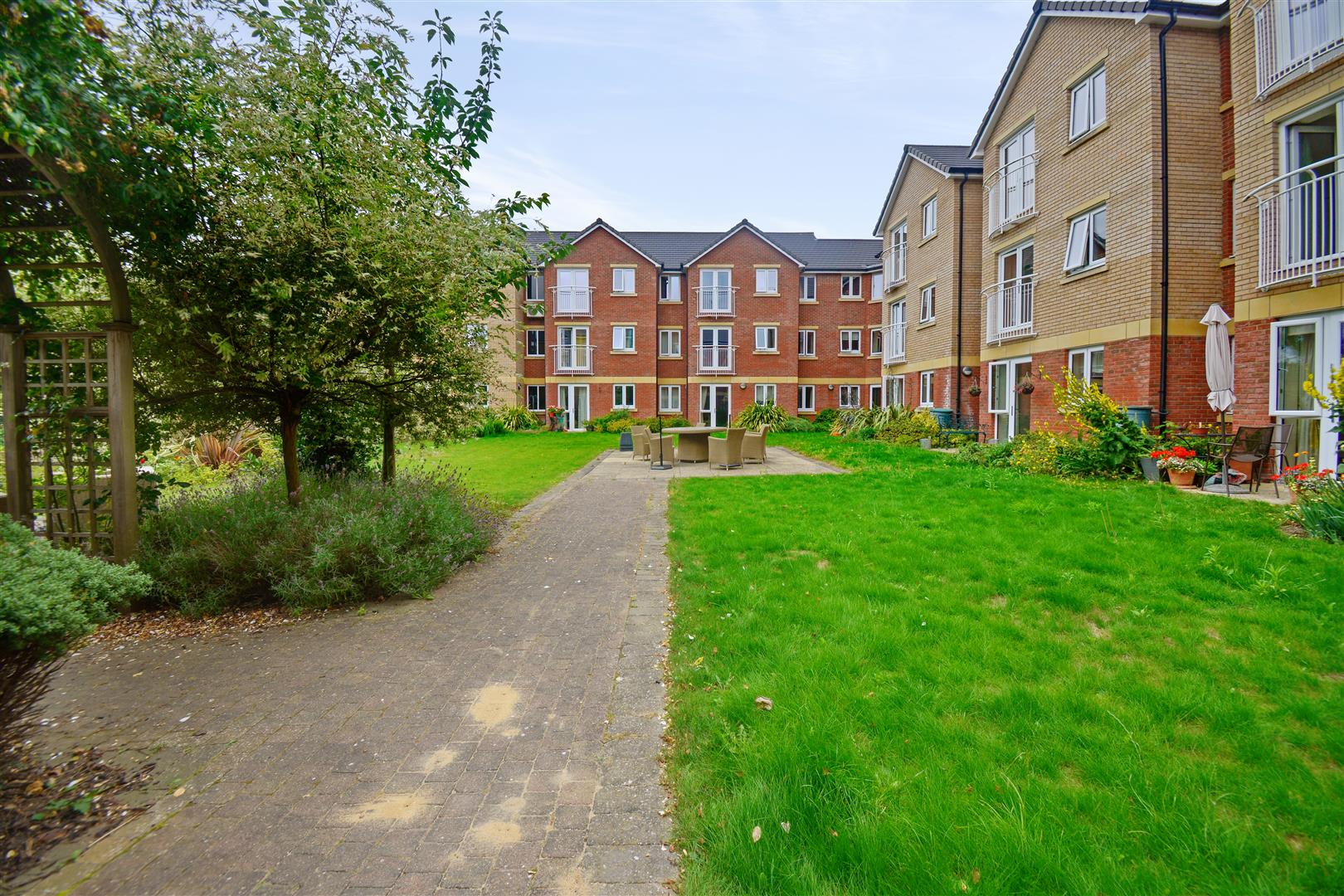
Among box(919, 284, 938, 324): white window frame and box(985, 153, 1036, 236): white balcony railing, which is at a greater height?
box(985, 153, 1036, 236): white balcony railing

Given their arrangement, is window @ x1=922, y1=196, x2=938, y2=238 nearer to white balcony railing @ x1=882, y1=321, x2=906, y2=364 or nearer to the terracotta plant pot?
white balcony railing @ x1=882, y1=321, x2=906, y2=364

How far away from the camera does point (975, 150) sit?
64.7 ft

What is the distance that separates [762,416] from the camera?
29.5m

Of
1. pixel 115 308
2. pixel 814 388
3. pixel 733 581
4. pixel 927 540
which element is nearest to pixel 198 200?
pixel 115 308

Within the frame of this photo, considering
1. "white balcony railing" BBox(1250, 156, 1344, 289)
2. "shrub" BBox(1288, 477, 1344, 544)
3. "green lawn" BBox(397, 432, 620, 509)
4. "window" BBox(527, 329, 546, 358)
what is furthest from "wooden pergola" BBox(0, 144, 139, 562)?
"window" BBox(527, 329, 546, 358)

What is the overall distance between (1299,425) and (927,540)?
809cm

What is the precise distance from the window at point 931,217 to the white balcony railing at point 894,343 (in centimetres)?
370

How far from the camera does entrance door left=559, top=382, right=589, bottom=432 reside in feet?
113

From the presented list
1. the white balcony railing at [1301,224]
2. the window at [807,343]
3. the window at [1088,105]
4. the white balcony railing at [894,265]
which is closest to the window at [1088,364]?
the white balcony railing at [1301,224]

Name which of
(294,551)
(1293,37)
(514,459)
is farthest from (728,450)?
(1293,37)

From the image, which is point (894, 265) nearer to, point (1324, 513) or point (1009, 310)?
point (1009, 310)

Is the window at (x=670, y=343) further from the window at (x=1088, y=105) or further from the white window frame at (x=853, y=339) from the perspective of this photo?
the window at (x=1088, y=105)

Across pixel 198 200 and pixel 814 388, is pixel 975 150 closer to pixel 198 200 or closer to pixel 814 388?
pixel 814 388

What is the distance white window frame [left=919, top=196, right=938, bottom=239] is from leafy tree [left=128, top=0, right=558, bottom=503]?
19711 millimetres
